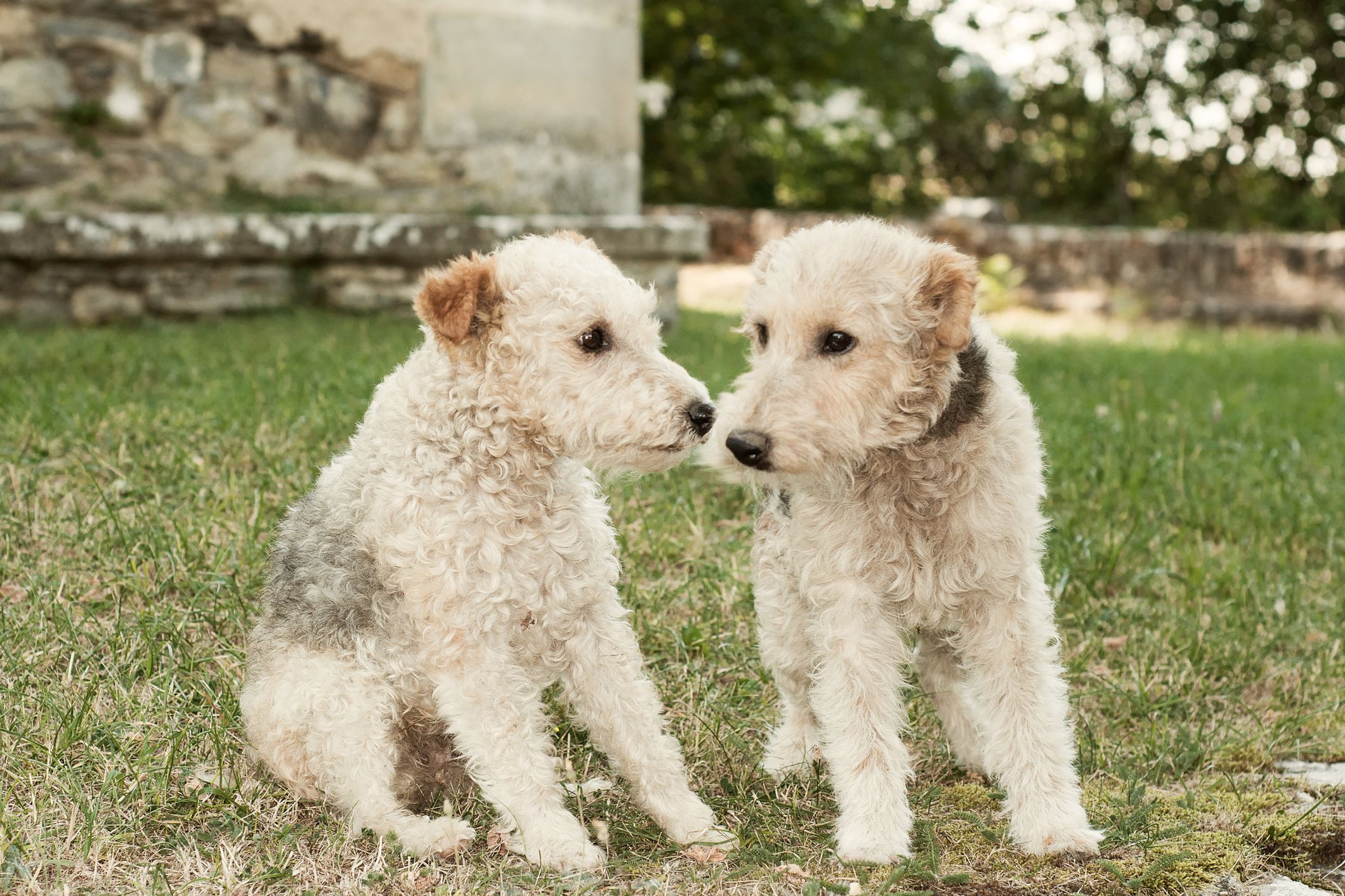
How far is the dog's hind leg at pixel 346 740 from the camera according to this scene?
337cm

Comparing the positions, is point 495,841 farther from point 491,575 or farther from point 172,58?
point 172,58

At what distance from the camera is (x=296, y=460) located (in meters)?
5.42

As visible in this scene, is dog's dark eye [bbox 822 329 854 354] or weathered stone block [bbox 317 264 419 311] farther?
weathered stone block [bbox 317 264 419 311]

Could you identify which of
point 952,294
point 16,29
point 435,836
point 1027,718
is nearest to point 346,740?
point 435,836

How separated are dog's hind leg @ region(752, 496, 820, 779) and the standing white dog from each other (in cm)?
20

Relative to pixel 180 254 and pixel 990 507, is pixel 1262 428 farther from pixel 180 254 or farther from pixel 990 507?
pixel 180 254

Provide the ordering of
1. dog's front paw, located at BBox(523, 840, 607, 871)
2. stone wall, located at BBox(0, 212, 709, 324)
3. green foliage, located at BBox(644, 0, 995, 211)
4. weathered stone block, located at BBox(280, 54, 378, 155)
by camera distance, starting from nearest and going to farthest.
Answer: dog's front paw, located at BBox(523, 840, 607, 871) → stone wall, located at BBox(0, 212, 709, 324) → weathered stone block, located at BBox(280, 54, 378, 155) → green foliage, located at BBox(644, 0, 995, 211)

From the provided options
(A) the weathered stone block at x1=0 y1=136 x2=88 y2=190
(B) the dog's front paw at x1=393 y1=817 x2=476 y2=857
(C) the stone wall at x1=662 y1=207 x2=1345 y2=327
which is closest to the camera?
(B) the dog's front paw at x1=393 y1=817 x2=476 y2=857

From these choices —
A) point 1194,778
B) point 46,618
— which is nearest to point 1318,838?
point 1194,778

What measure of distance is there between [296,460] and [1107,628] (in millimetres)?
3382

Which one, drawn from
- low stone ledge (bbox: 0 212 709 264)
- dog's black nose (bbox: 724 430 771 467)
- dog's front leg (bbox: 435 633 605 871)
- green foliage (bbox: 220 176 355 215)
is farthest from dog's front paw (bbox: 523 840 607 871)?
green foliage (bbox: 220 176 355 215)

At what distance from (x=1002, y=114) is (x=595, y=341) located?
1915cm

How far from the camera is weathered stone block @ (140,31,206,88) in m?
8.53

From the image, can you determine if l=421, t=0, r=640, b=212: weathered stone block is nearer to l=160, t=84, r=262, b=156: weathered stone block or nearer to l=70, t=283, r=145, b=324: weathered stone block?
l=160, t=84, r=262, b=156: weathered stone block
